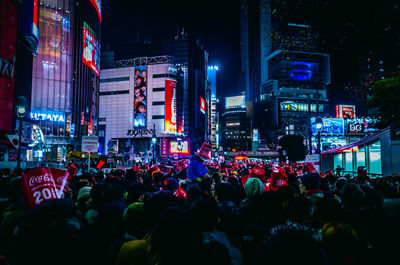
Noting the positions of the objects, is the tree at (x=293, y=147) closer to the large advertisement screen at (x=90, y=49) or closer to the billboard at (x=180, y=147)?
the billboard at (x=180, y=147)

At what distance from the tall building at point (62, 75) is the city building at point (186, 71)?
116 feet

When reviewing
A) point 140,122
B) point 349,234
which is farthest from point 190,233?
point 140,122

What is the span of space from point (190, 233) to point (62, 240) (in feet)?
4.05

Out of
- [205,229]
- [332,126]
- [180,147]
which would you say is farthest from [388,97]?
[180,147]

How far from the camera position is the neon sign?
200ft

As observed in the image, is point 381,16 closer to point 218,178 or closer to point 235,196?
point 235,196

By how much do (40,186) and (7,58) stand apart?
28178 millimetres

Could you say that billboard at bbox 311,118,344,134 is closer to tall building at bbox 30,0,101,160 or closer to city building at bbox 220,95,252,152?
tall building at bbox 30,0,101,160

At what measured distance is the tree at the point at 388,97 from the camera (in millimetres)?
21969

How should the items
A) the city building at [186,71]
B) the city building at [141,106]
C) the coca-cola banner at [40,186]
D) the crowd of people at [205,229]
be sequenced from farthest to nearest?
the city building at [186,71], the city building at [141,106], the coca-cola banner at [40,186], the crowd of people at [205,229]

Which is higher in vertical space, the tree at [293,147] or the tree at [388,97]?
the tree at [388,97]

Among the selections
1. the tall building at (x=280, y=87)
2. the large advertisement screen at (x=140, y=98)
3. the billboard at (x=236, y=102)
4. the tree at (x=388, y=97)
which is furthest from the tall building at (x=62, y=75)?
the billboard at (x=236, y=102)

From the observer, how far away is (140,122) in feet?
309

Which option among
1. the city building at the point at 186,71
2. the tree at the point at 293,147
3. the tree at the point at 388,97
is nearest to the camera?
the tree at the point at 388,97
